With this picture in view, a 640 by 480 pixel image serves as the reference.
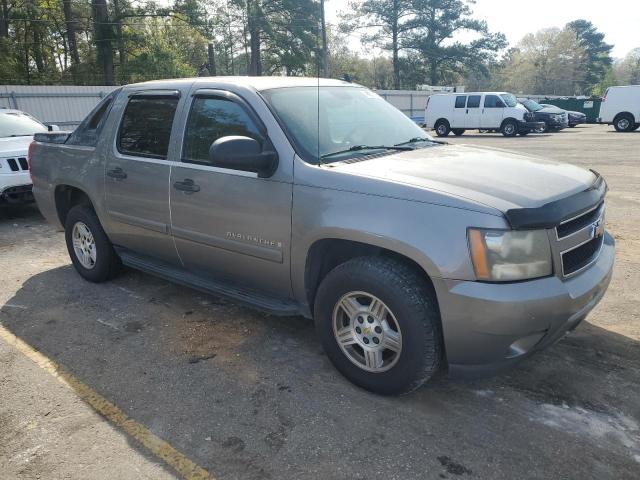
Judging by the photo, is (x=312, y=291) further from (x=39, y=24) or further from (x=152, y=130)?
(x=39, y=24)

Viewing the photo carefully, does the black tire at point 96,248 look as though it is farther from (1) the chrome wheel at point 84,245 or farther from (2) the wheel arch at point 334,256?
(2) the wheel arch at point 334,256

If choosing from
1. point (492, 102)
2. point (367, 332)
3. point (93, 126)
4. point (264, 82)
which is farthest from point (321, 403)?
point (492, 102)

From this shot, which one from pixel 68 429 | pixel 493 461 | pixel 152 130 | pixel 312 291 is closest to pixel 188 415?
pixel 68 429

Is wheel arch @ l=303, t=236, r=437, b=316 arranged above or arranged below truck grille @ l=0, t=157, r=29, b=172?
below

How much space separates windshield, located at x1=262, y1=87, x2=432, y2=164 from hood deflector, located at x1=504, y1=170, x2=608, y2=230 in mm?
1162

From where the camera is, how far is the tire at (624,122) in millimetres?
23547

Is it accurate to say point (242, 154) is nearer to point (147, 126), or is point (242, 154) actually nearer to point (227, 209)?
point (227, 209)

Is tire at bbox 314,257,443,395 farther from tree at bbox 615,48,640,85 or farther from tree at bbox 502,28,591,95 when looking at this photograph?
tree at bbox 615,48,640,85

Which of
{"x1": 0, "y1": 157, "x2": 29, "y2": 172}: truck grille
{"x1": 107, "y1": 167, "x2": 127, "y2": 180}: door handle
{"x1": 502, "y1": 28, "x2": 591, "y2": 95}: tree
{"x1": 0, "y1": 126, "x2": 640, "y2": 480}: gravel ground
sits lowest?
{"x1": 0, "y1": 126, "x2": 640, "y2": 480}: gravel ground

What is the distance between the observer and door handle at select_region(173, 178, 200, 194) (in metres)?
3.67

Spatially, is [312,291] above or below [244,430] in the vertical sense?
above

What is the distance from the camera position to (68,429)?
9.21 feet

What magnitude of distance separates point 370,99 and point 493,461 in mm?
2780

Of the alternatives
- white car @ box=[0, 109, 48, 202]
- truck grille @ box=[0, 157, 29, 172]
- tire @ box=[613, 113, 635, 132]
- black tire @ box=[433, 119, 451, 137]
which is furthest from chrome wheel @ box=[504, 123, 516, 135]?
truck grille @ box=[0, 157, 29, 172]
